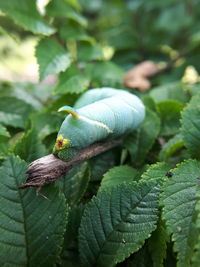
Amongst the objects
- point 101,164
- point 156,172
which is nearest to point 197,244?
point 156,172

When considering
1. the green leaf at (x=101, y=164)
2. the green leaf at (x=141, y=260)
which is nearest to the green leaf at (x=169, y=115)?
the green leaf at (x=101, y=164)

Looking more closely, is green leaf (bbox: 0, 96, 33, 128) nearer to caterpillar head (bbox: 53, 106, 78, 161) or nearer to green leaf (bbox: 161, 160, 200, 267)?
caterpillar head (bbox: 53, 106, 78, 161)

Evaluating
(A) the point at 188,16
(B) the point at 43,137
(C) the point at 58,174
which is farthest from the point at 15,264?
(A) the point at 188,16

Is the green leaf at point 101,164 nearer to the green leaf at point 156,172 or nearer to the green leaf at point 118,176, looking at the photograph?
the green leaf at point 118,176

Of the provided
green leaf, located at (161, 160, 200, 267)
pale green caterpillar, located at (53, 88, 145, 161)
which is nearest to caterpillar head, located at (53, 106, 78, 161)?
pale green caterpillar, located at (53, 88, 145, 161)

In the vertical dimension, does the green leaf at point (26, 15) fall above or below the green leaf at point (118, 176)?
above

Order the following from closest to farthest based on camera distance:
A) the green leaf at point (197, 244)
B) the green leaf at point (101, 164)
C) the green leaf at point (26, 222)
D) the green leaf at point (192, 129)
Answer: the green leaf at point (197, 244), the green leaf at point (26, 222), the green leaf at point (192, 129), the green leaf at point (101, 164)
